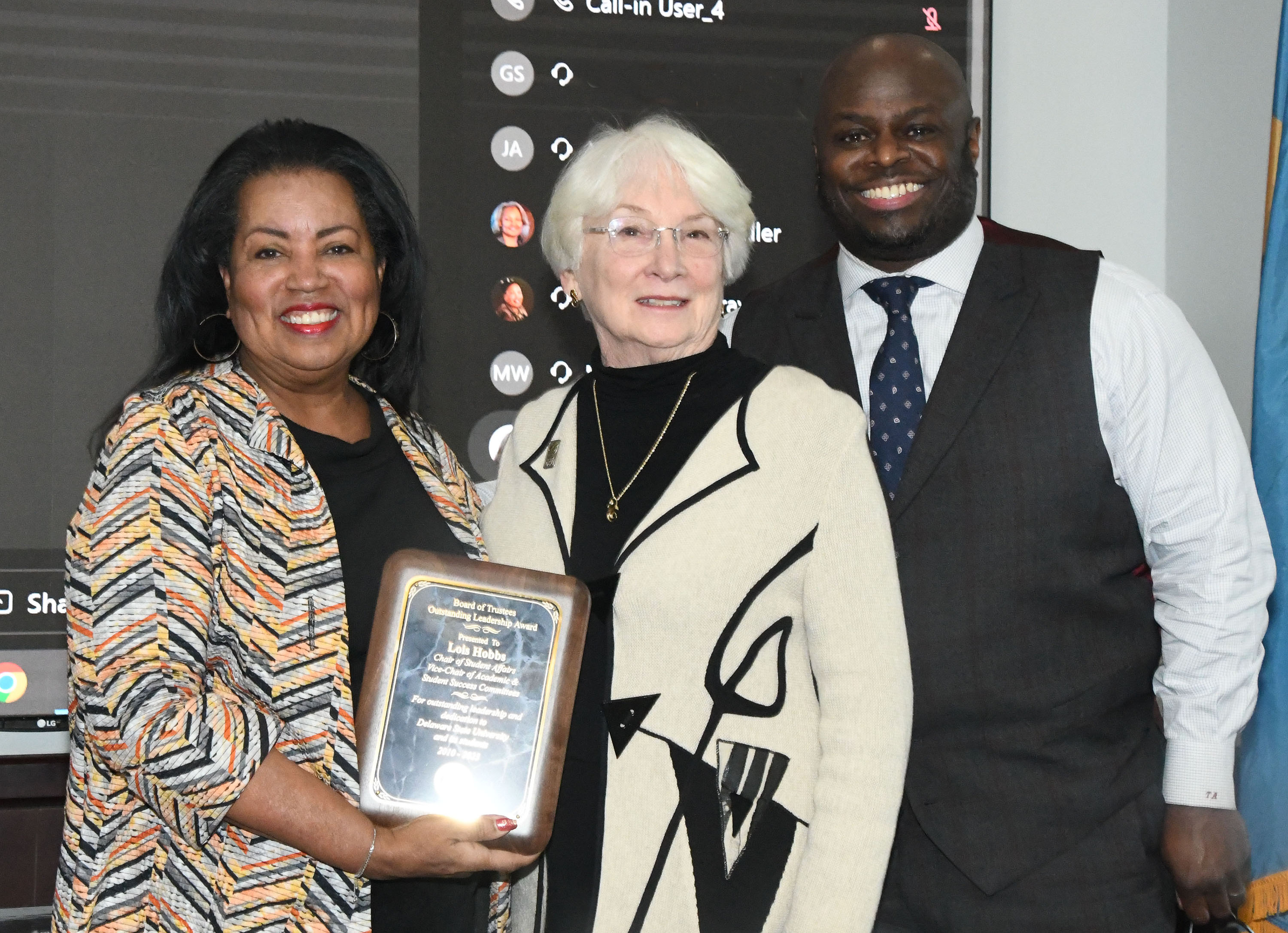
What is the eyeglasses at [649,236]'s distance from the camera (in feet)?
6.33

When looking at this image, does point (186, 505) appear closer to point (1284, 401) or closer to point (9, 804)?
point (9, 804)

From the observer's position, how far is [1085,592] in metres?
1.97

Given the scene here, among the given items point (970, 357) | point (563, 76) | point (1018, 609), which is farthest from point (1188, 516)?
point (563, 76)

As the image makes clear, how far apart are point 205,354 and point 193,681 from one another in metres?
0.60

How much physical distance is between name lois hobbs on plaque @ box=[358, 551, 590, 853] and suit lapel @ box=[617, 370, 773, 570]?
0.50 ft

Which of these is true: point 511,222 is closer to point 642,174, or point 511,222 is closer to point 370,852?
point 642,174

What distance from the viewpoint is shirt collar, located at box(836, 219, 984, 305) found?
2154mm

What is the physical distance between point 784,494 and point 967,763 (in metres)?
0.57

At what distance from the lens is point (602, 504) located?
1873 millimetres

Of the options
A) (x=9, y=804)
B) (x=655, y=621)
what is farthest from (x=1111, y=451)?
(x=9, y=804)

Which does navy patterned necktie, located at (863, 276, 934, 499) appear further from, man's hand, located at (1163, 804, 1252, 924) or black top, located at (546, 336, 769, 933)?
man's hand, located at (1163, 804, 1252, 924)

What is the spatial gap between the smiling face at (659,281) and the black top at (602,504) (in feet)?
0.15

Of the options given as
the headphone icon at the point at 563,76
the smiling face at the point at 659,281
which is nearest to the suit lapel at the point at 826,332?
the smiling face at the point at 659,281

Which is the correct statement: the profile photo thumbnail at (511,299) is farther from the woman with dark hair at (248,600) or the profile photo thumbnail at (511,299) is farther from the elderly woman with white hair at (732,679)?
the elderly woman with white hair at (732,679)
